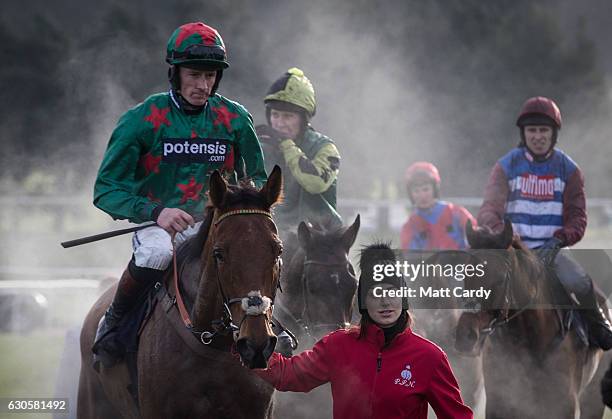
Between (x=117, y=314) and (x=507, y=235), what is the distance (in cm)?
313

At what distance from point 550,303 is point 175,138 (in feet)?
11.5

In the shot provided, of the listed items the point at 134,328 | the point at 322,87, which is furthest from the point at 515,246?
the point at 322,87

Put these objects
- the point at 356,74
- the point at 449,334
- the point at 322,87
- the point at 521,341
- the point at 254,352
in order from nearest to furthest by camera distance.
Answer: the point at 254,352 < the point at 521,341 < the point at 449,334 < the point at 322,87 < the point at 356,74

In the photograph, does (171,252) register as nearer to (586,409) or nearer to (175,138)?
(175,138)

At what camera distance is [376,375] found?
4.38 metres

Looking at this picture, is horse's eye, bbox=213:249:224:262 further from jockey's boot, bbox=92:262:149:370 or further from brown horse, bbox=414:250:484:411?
brown horse, bbox=414:250:484:411

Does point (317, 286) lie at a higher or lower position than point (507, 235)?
lower

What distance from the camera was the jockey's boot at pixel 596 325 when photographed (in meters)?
7.82

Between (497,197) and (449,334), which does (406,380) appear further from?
(497,197)

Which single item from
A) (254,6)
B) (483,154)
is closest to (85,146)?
(254,6)

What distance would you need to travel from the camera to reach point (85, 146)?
63.9 feet

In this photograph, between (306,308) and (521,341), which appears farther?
(521,341)

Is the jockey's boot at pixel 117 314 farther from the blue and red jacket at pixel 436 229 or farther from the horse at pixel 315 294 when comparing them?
the blue and red jacket at pixel 436 229

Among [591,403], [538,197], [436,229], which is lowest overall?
[591,403]
